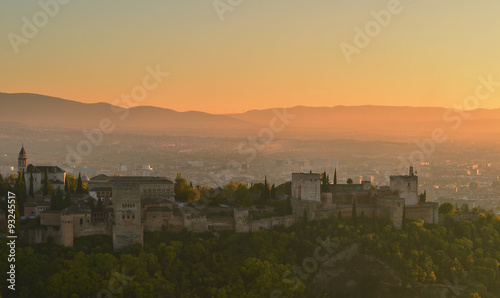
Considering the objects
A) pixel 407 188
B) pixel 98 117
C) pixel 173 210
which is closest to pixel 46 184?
pixel 173 210

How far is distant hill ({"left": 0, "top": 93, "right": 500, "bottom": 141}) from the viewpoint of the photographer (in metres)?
147

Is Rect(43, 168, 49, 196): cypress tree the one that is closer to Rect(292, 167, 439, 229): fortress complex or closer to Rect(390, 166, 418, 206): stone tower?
Rect(292, 167, 439, 229): fortress complex

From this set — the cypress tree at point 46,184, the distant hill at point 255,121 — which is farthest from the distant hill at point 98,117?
the cypress tree at point 46,184

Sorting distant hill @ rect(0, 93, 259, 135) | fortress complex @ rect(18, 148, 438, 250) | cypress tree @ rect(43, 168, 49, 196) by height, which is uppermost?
distant hill @ rect(0, 93, 259, 135)

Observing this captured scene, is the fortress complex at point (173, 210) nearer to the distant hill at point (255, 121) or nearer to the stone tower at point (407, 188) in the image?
the stone tower at point (407, 188)

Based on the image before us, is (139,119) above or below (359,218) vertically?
above

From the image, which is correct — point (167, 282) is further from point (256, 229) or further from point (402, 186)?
point (402, 186)

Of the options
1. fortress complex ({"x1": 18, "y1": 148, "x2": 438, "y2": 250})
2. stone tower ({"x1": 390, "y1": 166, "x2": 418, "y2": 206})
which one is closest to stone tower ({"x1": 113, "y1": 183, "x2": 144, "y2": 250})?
fortress complex ({"x1": 18, "y1": 148, "x2": 438, "y2": 250})

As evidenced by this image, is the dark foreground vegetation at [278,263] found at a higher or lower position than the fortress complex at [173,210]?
lower

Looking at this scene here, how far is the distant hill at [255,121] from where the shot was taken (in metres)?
147

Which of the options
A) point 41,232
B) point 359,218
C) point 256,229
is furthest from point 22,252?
point 359,218

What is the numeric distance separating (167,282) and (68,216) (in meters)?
8.17

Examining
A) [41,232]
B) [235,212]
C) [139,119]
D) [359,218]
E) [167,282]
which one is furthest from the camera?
[139,119]

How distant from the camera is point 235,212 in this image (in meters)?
46.6
